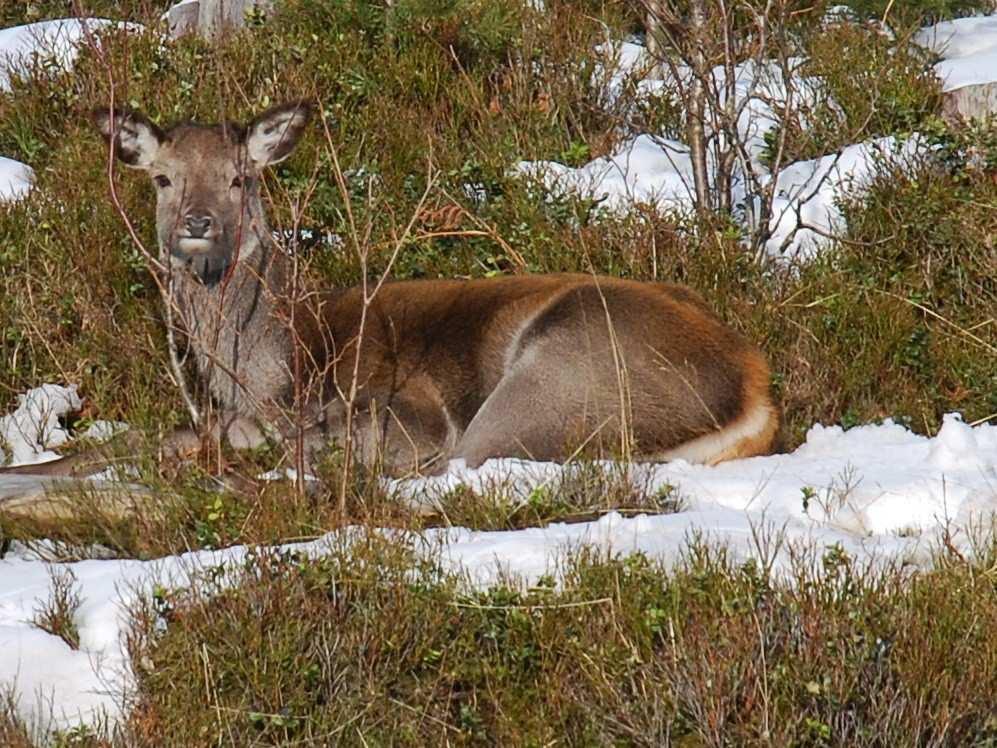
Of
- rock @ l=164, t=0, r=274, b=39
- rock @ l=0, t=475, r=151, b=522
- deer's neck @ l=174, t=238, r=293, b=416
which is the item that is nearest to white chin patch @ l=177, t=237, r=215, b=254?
deer's neck @ l=174, t=238, r=293, b=416

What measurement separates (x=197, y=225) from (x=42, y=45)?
3.55 meters

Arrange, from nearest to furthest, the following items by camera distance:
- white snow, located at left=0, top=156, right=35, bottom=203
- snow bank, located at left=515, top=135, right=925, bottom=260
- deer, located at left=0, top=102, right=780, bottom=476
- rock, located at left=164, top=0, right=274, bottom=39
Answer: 1. deer, located at left=0, top=102, right=780, bottom=476
2. snow bank, located at left=515, top=135, right=925, bottom=260
3. white snow, located at left=0, top=156, right=35, bottom=203
4. rock, located at left=164, top=0, right=274, bottom=39

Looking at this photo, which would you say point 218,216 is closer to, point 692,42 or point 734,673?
point 692,42

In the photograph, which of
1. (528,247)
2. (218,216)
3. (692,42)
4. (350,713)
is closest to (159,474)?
(218,216)

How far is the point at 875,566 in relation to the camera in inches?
214

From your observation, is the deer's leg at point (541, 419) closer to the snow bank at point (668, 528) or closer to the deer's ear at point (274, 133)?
the snow bank at point (668, 528)

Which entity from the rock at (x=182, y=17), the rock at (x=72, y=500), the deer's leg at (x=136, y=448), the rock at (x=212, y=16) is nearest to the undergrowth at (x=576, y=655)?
the rock at (x=72, y=500)

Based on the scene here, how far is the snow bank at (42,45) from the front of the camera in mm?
10078

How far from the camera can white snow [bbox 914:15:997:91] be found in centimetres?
951

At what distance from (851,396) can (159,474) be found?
9.41 ft

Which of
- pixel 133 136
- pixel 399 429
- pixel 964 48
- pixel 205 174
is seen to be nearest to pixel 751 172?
pixel 399 429

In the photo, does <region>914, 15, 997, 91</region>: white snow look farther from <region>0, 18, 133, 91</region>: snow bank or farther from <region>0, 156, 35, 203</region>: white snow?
<region>0, 156, 35, 203</region>: white snow

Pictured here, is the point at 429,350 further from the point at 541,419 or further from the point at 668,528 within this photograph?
the point at 668,528

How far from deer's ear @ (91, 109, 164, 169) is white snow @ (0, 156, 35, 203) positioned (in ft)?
5.79
